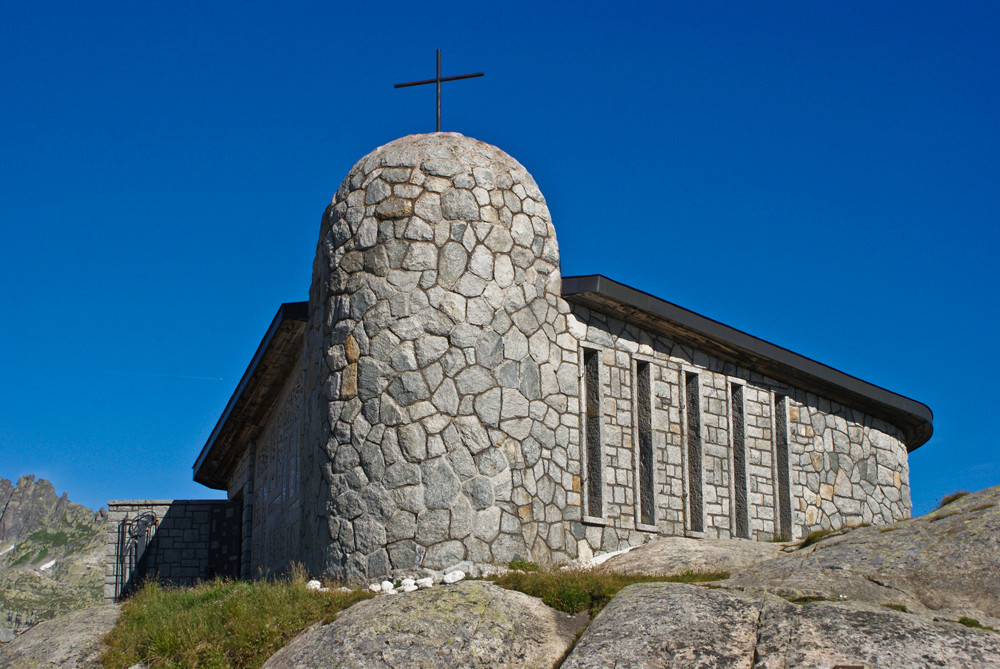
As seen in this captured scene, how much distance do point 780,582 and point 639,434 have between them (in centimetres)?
449

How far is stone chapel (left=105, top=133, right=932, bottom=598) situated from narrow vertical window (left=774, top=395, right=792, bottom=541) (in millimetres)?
22

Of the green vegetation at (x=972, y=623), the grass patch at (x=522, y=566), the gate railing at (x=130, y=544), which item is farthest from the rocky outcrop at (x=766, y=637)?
the gate railing at (x=130, y=544)

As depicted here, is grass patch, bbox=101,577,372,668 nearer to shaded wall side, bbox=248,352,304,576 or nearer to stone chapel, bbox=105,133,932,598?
stone chapel, bbox=105,133,932,598

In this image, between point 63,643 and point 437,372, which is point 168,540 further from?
point 437,372

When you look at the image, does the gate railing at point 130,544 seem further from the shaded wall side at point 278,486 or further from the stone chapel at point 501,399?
the stone chapel at point 501,399

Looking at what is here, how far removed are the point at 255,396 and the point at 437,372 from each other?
7467 mm

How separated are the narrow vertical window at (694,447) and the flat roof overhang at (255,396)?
5.49 metres

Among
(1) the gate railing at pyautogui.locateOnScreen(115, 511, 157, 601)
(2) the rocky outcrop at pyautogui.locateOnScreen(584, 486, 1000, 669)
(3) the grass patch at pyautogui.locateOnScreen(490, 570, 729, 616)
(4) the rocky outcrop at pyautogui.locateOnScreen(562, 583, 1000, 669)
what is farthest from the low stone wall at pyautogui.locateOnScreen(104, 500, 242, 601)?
(4) the rocky outcrop at pyautogui.locateOnScreen(562, 583, 1000, 669)

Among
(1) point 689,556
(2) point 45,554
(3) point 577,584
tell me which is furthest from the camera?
(2) point 45,554

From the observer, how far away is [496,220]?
42.5 ft

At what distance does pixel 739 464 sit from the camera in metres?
14.9

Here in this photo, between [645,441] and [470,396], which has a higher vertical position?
[470,396]

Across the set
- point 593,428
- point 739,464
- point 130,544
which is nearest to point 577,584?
point 593,428

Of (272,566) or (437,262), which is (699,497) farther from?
(272,566)
